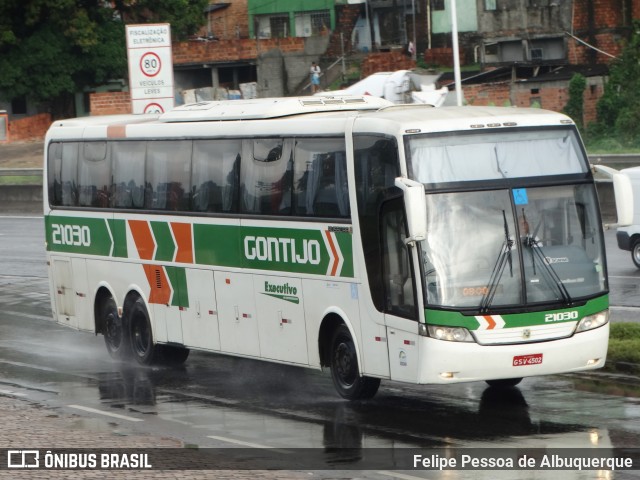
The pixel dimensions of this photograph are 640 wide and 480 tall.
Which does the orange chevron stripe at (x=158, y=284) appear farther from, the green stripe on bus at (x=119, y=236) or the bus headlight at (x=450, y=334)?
the bus headlight at (x=450, y=334)

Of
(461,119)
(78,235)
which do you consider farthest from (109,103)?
(461,119)

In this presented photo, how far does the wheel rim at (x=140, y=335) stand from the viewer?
66.1 ft

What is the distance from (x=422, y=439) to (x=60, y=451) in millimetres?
3299

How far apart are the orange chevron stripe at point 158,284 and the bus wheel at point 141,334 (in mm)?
397

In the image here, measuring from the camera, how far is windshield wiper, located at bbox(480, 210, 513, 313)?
46.1 feet

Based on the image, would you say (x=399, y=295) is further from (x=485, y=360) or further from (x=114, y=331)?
(x=114, y=331)

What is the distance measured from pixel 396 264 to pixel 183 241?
4872 mm

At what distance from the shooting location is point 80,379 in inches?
742

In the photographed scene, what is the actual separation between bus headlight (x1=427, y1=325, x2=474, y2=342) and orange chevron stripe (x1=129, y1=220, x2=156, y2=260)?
6.43 meters

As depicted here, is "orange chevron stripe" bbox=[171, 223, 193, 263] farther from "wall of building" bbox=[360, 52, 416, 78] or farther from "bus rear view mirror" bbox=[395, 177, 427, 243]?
"wall of building" bbox=[360, 52, 416, 78]

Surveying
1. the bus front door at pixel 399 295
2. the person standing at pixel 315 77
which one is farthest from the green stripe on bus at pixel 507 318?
the person standing at pixel 315 77

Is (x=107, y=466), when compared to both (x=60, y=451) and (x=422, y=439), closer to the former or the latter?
(x=60, y=451)

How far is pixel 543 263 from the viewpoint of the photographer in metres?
14.3

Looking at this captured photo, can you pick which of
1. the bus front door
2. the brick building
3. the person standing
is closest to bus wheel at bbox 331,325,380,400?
the bus front door
